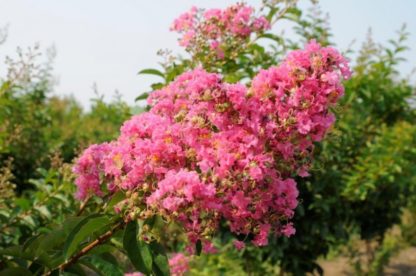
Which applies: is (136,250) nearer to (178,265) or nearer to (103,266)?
(103,266)

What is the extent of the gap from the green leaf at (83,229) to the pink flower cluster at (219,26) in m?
1.23

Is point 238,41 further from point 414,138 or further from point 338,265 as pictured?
point 338,265

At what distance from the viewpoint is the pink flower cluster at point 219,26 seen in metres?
2.60

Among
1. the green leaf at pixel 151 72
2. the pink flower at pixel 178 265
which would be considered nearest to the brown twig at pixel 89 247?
the green leaf at pixel 151 72

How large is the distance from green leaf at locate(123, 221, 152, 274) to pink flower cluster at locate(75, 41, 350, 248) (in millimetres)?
94

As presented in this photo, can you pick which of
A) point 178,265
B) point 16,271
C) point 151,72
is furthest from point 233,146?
point 178,265

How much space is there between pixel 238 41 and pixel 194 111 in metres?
1.19

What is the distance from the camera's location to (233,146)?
1.50 metres

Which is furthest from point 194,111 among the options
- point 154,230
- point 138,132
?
point 154,230

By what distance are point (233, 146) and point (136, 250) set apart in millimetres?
441

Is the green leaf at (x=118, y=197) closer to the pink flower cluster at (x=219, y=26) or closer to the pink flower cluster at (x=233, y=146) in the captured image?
the pink flower cluster at (x=233, y=146)

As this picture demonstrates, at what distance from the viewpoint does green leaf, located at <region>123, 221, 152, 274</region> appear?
1582 mm

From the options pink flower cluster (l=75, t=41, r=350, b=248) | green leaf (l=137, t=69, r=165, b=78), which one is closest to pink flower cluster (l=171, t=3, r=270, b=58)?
green leaf (l=137, t=69, r=165, b=78)

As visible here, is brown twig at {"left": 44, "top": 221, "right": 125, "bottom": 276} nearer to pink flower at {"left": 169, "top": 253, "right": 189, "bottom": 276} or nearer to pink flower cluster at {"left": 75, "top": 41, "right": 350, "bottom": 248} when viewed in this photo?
pink flower cluster at {"left": 75, "top": 41, "right": 350, "bottom": 248}
